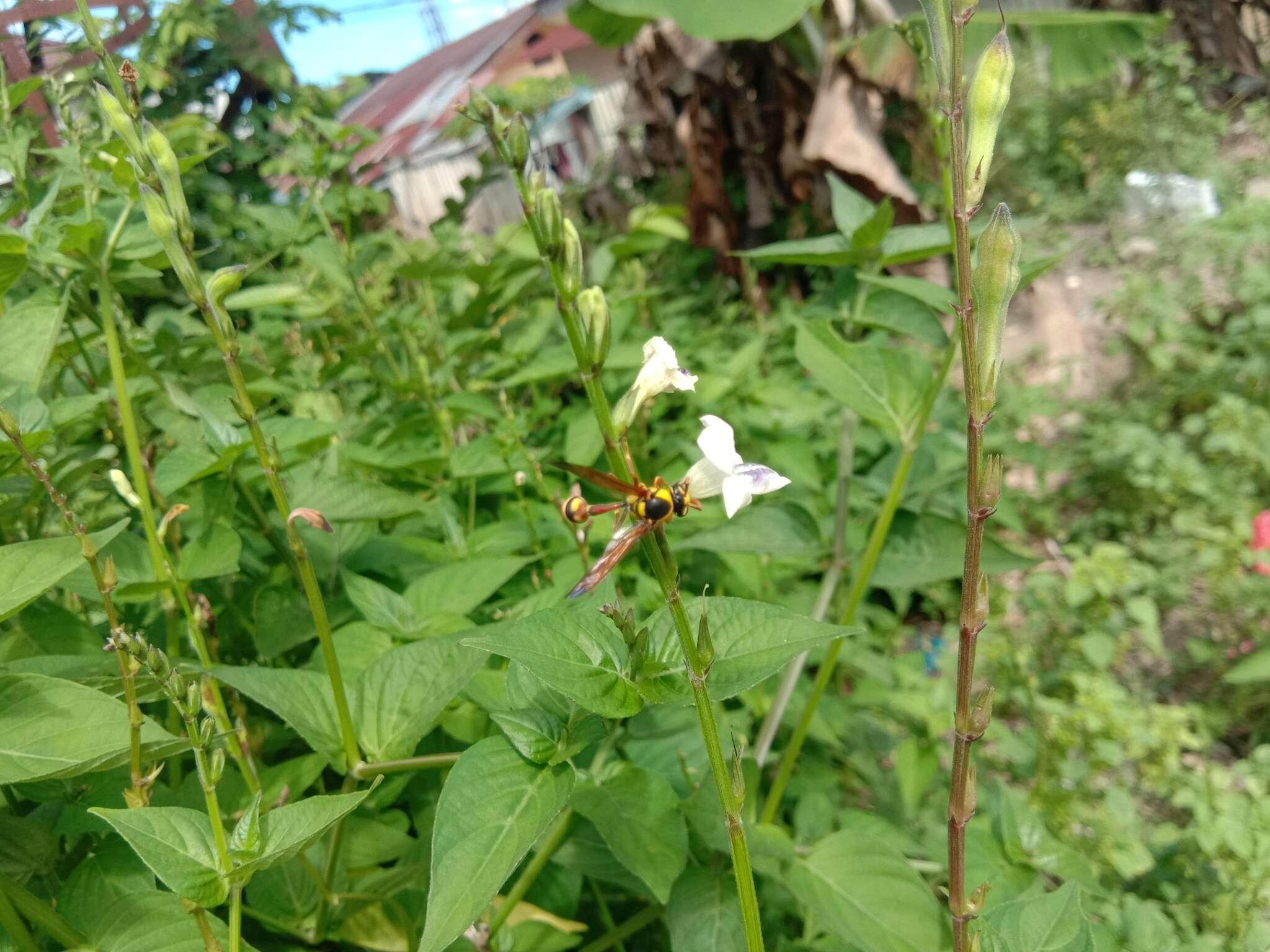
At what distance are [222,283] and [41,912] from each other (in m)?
0.64

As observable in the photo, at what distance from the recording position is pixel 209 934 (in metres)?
0.73

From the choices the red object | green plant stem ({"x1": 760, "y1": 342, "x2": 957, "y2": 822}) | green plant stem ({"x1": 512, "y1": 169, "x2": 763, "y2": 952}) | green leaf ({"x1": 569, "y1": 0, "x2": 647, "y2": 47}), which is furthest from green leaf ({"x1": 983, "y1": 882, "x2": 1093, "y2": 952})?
green leaf ({"x1": 569, "y1": 0, "x2": 647, "y2": 47})

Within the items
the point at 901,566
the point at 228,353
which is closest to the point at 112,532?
the point at 228,353

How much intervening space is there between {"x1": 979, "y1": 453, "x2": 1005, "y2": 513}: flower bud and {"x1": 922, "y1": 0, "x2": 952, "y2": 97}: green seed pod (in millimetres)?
250

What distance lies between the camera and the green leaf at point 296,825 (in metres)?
0.66

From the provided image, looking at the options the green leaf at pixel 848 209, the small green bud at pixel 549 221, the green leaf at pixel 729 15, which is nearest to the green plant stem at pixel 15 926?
the small green bud at pixel 549 221

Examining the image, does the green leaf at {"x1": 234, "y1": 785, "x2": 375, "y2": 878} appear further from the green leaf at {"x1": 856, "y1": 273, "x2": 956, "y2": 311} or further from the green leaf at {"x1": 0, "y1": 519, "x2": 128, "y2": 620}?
the green leaf at {"x1": 856, "y1": 273, "x2": 956, "y2": 311}

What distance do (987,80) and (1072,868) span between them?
47.0 inches

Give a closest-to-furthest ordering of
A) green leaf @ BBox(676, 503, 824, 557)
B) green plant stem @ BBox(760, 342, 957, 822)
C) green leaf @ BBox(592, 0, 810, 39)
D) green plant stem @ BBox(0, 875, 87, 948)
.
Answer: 1. green plant stem @ BBox(0, 875, 87, 948)
2. green plant stem @ BBox(760, 342, 957, 822)
3. green leaf @ BBox(676, 503, 824, 557)
4. green leaf @ BBox(592, 0, 810, 39)

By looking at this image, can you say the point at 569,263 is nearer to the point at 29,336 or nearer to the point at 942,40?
the point at 942,40

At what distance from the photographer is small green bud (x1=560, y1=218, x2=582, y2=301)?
71 centimetres

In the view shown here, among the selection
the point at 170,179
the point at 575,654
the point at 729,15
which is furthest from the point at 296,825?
the point at 729,15

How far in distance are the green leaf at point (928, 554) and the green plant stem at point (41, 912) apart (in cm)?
109

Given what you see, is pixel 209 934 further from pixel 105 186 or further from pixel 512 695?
pixel 105 186
